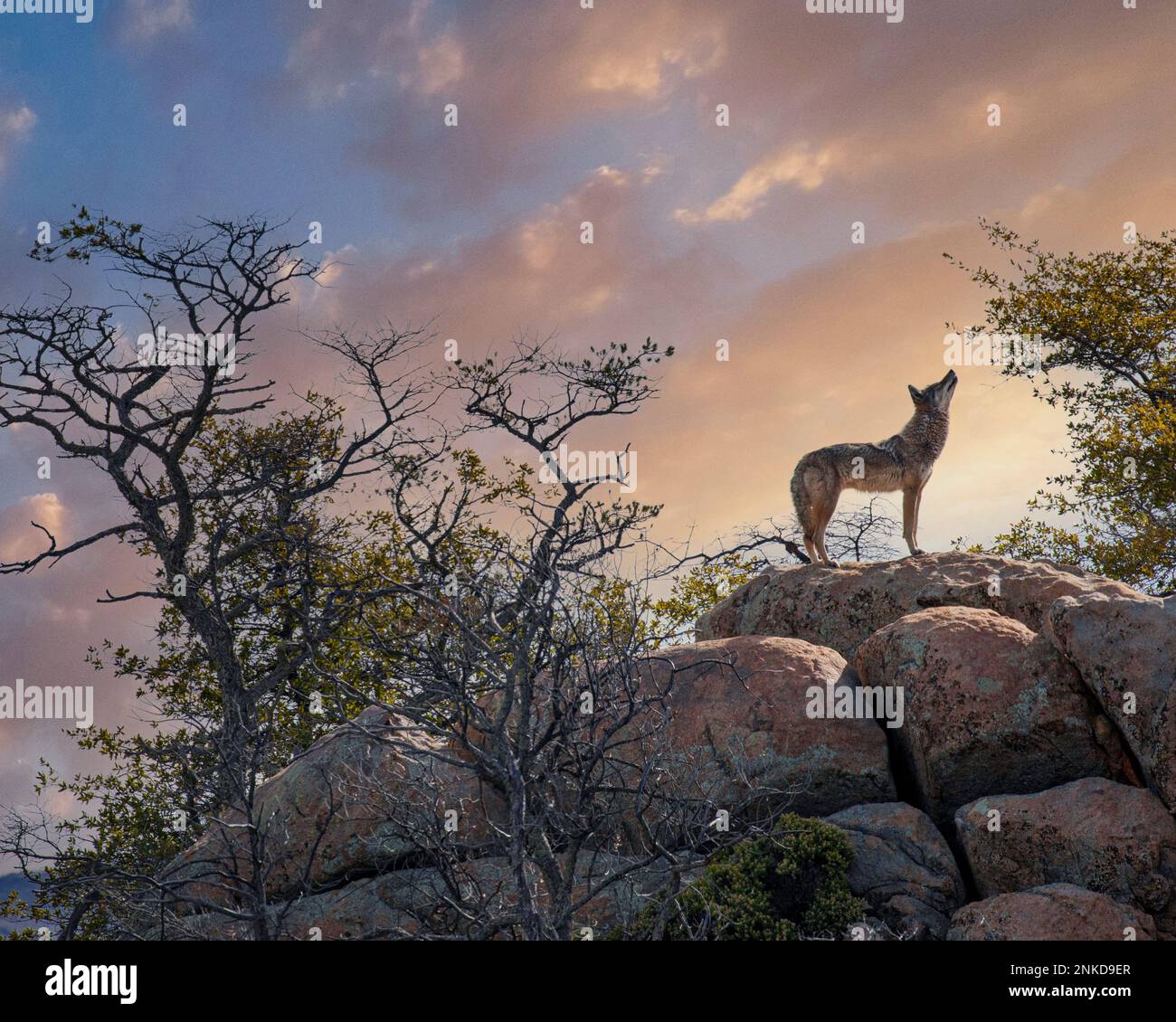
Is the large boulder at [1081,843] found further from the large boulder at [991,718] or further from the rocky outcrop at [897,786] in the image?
the large boulder at [991,718]

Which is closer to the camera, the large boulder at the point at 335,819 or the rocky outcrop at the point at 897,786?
the rocky outcrop at the point at 897,786

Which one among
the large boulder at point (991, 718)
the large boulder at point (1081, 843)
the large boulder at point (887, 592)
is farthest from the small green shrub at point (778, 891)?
the large boulder at point (887, 592)

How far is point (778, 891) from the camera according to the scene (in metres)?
10.9

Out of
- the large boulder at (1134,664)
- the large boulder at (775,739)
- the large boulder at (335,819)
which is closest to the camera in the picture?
the large boulder at (1134,664)

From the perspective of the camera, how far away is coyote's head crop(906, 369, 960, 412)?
1579cm

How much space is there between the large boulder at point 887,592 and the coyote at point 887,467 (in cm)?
54

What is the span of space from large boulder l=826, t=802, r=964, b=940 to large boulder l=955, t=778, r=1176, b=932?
0.40 metres

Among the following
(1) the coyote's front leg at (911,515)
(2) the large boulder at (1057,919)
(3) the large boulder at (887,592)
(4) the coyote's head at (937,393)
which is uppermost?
(4) the coyote's head at (937,393)

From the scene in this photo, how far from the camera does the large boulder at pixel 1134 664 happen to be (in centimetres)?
1131

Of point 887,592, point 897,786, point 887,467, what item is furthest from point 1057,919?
point 887,467

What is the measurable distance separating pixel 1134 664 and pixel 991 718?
167 centimetres

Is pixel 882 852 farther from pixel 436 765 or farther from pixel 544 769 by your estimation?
pixel 436 765

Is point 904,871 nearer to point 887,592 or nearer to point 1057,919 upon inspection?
point 1057,919

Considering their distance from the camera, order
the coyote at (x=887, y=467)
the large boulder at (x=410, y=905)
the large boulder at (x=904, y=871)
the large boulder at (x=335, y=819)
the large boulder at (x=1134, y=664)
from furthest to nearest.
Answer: the coyote at (x=887, y=467), the large boulder at (x=335, y=819), the large boulder at (x=1134, y=664), the large boulder at (x=904, y=871), the large boulder at (x=410, y=905)
